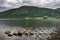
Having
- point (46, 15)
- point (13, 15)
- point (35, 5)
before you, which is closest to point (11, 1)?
point (13, 15)

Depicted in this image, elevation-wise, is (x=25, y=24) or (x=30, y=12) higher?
(x=30, y=12)


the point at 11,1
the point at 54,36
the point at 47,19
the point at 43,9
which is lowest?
the point at 54,36

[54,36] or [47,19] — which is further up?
[47,19]

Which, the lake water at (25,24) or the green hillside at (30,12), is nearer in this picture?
the lake water at (25,24)

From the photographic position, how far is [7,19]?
2148mm

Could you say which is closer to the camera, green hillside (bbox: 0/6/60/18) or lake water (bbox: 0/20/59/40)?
lake water (bbox: 0/20/59/40)

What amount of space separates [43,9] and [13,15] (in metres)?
0.44

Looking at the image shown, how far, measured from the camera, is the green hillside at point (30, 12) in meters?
2.15

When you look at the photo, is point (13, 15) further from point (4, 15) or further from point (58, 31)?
point (58, 31)

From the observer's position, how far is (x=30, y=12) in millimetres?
2162

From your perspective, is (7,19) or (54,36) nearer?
(54,36)

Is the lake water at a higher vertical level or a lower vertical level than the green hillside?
lower

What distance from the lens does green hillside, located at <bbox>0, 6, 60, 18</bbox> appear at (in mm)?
2152

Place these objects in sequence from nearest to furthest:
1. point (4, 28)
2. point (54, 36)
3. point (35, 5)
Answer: point (54, 36)
point (4, 28)
point (35, 5)
